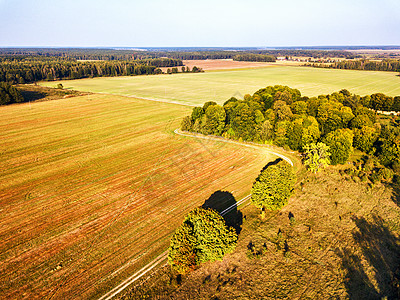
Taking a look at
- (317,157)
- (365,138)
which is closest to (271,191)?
(317,157)

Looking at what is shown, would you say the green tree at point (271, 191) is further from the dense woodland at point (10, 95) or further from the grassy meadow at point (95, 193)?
the dense woodland at point (10, 95)

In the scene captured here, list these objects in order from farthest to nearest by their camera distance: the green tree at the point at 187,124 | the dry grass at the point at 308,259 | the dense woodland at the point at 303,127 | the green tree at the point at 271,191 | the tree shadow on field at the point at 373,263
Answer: the green tree at the point at 187,124 < the dense woodland at the point at 303,127 < the green tree at the point at 271,191 < the tree shadow on field at the point at 373,263 < the dry grass at the point at 308,259

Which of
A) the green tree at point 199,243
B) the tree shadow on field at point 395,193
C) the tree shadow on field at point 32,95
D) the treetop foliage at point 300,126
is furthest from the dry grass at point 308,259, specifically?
the tree shadow on field at point 32,95

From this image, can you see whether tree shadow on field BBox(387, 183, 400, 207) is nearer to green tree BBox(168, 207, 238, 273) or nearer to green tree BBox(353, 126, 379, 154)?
green tree BBox(353, 126, 379, 154)

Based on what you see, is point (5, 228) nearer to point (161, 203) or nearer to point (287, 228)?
point (161, 203)

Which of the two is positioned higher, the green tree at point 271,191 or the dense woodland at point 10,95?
the dense woodland at point 10,95

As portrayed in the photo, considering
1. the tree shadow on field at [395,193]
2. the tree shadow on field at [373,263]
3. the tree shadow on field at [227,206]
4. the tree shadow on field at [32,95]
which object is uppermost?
the tree shadow on field at [32,95]

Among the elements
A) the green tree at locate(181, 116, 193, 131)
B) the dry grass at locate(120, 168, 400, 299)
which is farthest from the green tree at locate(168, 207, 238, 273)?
the green tree at locate(181, 116, 193, 131)
